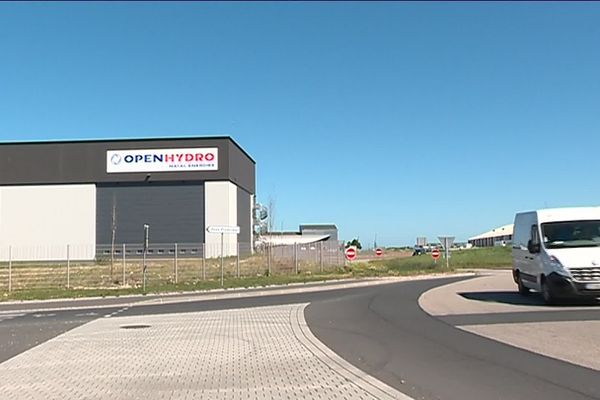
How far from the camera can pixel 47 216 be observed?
190 feet

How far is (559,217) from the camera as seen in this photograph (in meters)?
17.8

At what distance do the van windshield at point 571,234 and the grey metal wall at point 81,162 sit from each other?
139ft

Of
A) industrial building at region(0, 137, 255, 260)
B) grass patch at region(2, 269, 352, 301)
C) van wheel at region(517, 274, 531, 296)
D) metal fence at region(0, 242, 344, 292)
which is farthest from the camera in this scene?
industrial building at region(0, 137, 255, 260)

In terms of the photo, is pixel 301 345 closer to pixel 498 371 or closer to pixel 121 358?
pixel 121 358

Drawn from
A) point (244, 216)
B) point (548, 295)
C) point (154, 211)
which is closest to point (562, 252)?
point (548, 295)

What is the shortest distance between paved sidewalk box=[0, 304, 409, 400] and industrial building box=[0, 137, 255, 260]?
142 ft

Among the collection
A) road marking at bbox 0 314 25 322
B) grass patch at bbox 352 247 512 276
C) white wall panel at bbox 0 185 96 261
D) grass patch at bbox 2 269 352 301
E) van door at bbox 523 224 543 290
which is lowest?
road marking at bbox 0 314 25 322

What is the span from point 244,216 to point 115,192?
13796mm

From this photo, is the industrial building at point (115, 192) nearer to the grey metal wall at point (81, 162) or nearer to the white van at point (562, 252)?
the grey metal wall at point (81, 162)

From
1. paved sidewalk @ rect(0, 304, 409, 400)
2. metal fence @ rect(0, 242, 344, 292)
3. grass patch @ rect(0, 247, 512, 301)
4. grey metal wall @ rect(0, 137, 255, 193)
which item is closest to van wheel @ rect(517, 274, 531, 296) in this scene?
paved sidewalk @ rect(0, 304, 409, 400)

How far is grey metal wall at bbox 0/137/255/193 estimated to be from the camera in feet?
190

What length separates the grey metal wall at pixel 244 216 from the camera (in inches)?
2491

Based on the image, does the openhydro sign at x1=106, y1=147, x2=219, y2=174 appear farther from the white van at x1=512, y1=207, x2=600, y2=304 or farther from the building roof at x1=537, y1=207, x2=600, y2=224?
the building roof at x1=537, y1=207, x2=600, y2=224

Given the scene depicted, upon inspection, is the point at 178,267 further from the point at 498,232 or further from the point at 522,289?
the point at 498,232
